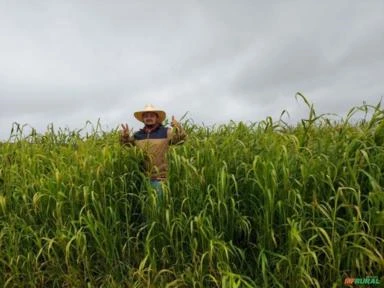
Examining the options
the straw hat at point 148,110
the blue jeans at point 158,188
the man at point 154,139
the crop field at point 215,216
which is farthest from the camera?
the straw hat at point 148,110

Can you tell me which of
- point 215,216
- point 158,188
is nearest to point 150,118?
point 158,188

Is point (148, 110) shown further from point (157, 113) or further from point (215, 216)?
point (215, 216)

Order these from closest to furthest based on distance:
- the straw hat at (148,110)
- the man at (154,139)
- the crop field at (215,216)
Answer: the crop field at (215,216), the man at (154,139), the straw hat at (148,110)

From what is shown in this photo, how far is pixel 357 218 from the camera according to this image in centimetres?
315

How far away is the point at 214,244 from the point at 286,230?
0.58m

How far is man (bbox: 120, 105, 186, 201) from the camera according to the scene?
4.32 metres

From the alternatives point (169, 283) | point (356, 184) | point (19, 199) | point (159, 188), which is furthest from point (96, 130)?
point (356, 184)

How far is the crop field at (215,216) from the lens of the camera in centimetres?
324

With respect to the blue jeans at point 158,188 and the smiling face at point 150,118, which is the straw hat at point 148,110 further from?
the blue jeans at point 158,188

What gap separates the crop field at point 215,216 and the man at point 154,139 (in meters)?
0.13

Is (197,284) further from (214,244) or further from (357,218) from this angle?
(357,218)

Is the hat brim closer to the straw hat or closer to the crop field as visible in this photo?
the straw hat

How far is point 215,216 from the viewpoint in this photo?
359 centimetres

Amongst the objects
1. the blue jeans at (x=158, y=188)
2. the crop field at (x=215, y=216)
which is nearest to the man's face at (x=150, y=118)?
the crop field at (x=215, y=216)
